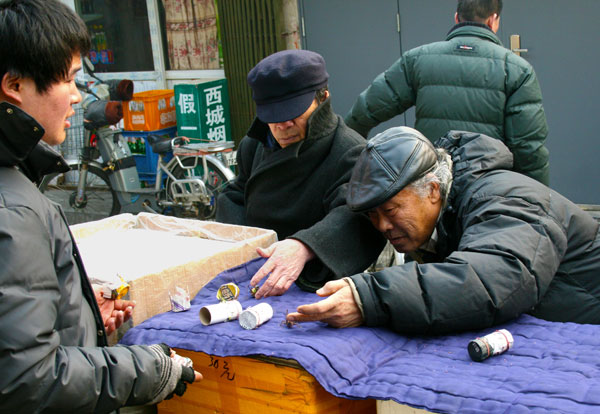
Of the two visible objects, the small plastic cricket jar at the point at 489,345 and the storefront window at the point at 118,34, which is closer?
the small plastic cricket jar at the point at 489,345

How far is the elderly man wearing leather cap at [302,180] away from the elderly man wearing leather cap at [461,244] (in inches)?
6.3

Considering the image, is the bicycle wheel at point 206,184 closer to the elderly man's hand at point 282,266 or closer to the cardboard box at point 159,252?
the cardboard box at point 159,252

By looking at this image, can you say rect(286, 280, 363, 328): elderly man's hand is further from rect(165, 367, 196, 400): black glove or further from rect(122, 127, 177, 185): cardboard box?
rect(122, 127, 177, 185): cardboard box

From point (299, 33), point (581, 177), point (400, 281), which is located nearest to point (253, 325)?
point (400, 281)

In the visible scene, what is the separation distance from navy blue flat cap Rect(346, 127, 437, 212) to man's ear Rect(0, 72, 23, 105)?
3.33 ft

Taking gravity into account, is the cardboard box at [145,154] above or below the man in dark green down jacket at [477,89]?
below

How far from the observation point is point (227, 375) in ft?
5.83

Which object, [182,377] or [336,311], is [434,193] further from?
[182,377]

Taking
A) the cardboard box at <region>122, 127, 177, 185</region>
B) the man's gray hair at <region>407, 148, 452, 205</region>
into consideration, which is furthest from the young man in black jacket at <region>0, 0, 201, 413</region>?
the cardboard box at <region>122, 127, 177, 185</region>

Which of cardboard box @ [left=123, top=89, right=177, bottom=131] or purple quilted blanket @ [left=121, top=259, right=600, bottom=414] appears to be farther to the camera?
cardboard box @ [left=123, top=89, right=177, bottom=131]

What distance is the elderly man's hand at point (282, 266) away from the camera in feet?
6.83

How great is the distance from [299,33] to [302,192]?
461cm

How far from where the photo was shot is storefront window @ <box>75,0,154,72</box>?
319 inches

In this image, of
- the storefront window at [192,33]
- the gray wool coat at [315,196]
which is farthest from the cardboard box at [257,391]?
the storefront window at [192,33]
